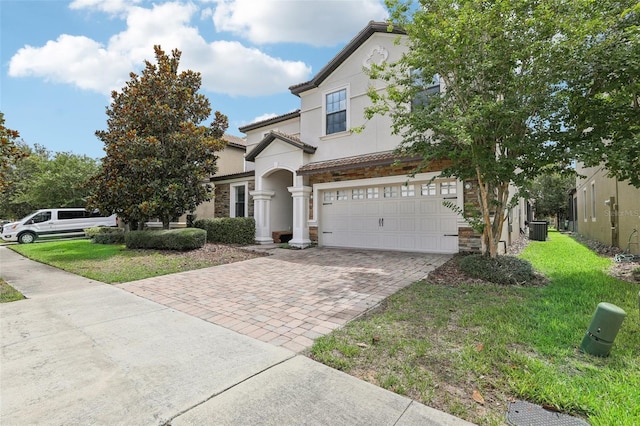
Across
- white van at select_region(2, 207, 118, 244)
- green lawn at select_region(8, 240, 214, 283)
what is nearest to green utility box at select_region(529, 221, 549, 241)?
green lawn at select_region(8, 240, 214, 283)

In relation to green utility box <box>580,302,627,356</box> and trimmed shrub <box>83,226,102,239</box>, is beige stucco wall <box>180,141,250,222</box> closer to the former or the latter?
trimmed shrub <box>83,226,102,239</box>

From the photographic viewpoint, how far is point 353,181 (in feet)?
38.1

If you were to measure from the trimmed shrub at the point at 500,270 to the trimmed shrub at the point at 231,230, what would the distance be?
9171 mm

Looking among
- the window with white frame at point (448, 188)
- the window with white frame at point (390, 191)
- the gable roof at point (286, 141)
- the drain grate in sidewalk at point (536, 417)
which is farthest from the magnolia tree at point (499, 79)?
the gable roof at point (286, 141)

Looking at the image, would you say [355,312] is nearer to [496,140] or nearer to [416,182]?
[496,140]

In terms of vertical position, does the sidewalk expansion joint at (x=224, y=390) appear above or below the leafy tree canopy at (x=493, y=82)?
below

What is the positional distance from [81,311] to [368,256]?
7366 mm

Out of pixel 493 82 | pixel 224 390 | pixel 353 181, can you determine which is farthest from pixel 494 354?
pixel 353 181

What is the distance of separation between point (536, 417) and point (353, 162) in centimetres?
925

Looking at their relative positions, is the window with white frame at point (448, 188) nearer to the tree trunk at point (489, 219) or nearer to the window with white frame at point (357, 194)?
the tree trunk at point (489, 219)

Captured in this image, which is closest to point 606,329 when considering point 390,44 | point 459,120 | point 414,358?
Answer: point 414,358

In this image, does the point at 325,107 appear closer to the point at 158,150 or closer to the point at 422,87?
the point at 422,87

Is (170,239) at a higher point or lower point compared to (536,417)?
higher

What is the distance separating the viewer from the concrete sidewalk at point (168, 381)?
2.33m
